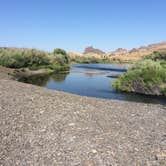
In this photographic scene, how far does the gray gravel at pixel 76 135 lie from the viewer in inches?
429

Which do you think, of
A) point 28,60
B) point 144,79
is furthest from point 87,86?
point 28,60

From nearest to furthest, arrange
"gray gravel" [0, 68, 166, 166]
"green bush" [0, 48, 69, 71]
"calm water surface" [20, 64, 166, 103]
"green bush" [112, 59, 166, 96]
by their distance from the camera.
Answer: "gray gravel" [0, 68, 166, 166], "calm water surface" [20, 64, 166, 103], "green bush" [112, 59, 166, 96], "green bush" [0, 48, 69, 71]

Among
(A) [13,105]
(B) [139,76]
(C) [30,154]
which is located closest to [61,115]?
(A) [13,105]

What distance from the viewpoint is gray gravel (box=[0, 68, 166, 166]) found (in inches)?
429

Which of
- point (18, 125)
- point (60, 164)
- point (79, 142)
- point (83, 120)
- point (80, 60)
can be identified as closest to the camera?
point (60, 164)

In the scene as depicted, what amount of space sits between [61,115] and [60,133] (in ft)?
8.61

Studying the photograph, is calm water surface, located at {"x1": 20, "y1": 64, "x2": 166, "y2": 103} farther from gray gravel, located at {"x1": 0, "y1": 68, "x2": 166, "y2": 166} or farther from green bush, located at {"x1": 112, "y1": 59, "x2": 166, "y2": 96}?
gray gravel, located at {"x1": 0, "y1": 68, "x2": 166, "y2": 166}

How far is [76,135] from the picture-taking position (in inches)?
512

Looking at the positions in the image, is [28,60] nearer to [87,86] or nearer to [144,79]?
[87,86]

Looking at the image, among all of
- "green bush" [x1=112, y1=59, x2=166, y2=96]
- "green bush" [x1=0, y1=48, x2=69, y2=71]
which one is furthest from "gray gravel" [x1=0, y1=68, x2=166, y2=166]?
"green bush" [x1=0, y1=48, x2=69, y2=71]

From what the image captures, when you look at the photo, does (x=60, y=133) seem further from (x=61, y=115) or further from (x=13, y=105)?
(x=13, y=105)

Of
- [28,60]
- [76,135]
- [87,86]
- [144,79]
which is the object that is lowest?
[87,86]

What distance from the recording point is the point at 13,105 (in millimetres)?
17672

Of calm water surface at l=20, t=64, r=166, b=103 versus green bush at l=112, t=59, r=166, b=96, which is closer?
calm water surface at l=20, t=64, r=166, b=103
